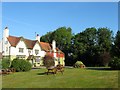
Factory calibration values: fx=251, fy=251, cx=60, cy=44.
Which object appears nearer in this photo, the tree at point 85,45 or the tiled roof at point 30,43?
the tiled roof at point 30,43

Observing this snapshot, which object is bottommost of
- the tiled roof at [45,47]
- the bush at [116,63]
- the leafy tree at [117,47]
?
the bush at [116,63]

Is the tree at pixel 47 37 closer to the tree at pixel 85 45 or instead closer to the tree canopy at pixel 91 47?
the tree canopy at pixel 91 47

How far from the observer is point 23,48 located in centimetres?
6962

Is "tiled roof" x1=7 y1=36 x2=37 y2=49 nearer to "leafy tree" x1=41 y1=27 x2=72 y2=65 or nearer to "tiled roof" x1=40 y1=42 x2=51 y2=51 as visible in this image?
"tiled roof" x1=40 y1=42 x2=51 y2=51

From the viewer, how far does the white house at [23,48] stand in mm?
65062

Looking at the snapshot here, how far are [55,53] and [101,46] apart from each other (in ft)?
52.5

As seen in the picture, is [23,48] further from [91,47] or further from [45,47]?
[91,47]

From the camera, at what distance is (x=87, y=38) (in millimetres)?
91938

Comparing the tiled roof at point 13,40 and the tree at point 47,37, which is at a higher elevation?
the tree at point 47,37

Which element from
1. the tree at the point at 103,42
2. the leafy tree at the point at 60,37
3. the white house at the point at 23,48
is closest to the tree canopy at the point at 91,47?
the tree at the point at 103,42

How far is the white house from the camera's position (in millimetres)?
65062

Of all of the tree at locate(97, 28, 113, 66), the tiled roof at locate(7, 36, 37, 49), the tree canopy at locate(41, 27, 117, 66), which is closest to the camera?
the tiled roof at locate(7, 36, 37, 49)

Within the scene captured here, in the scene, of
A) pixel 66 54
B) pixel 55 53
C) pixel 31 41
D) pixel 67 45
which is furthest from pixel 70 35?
pixel 31 41

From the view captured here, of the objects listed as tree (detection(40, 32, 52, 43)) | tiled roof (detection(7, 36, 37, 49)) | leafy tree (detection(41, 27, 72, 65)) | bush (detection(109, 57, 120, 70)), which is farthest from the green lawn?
tree (detection(40, 32, 52, 43))
